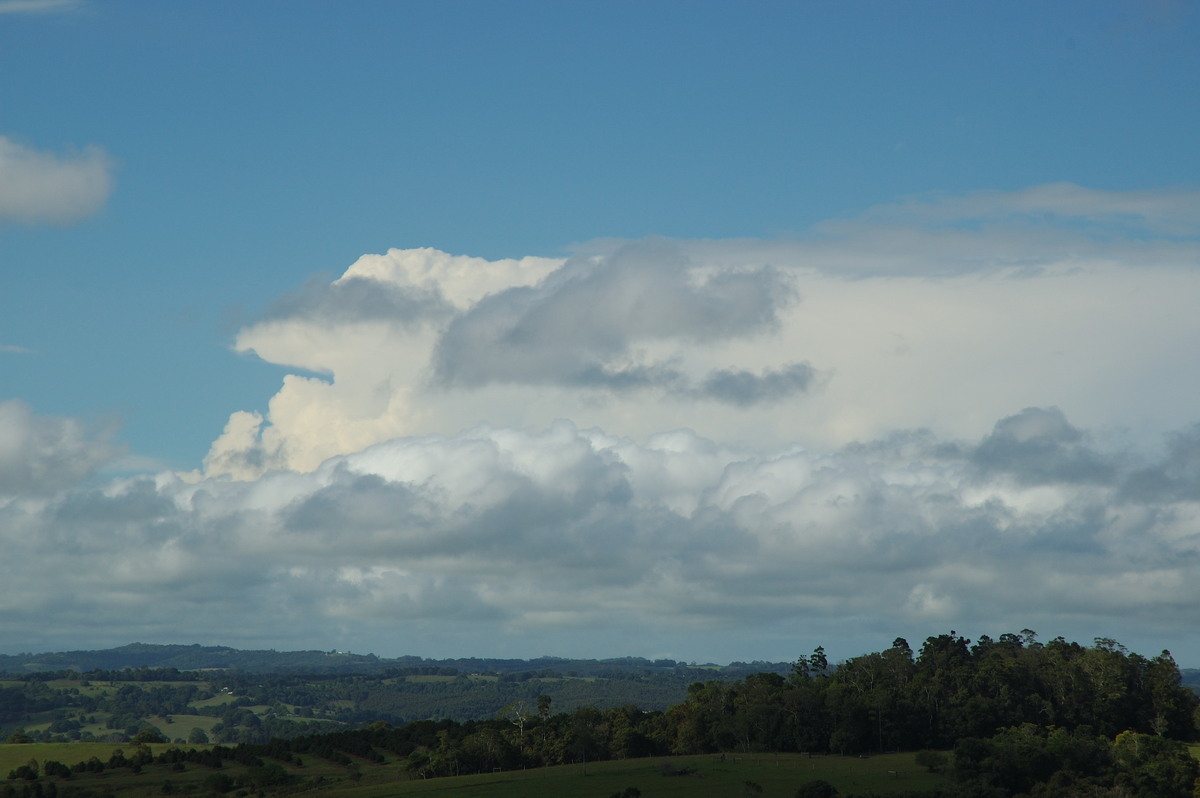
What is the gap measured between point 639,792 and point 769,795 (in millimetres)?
20404

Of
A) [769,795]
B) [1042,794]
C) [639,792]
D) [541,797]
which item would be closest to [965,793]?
[1042,794]

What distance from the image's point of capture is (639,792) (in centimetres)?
19688

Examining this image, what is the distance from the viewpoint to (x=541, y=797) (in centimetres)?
19888

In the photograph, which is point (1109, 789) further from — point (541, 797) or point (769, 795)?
point (541, 797)

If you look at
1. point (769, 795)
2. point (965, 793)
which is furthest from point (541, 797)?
point (965, 793)

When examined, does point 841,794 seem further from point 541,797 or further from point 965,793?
point 541,797

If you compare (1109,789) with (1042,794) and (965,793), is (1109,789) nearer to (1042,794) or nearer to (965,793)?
(1042,794)

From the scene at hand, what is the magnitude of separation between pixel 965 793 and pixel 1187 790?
36018mm

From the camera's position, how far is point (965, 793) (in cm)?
19288

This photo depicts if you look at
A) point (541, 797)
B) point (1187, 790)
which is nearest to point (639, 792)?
point (541, 797)

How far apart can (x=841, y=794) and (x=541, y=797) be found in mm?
46540

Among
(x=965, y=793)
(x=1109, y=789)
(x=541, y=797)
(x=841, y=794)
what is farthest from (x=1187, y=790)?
(x=541, y=797)

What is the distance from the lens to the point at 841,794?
192 m

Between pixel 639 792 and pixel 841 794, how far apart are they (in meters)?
31.0
